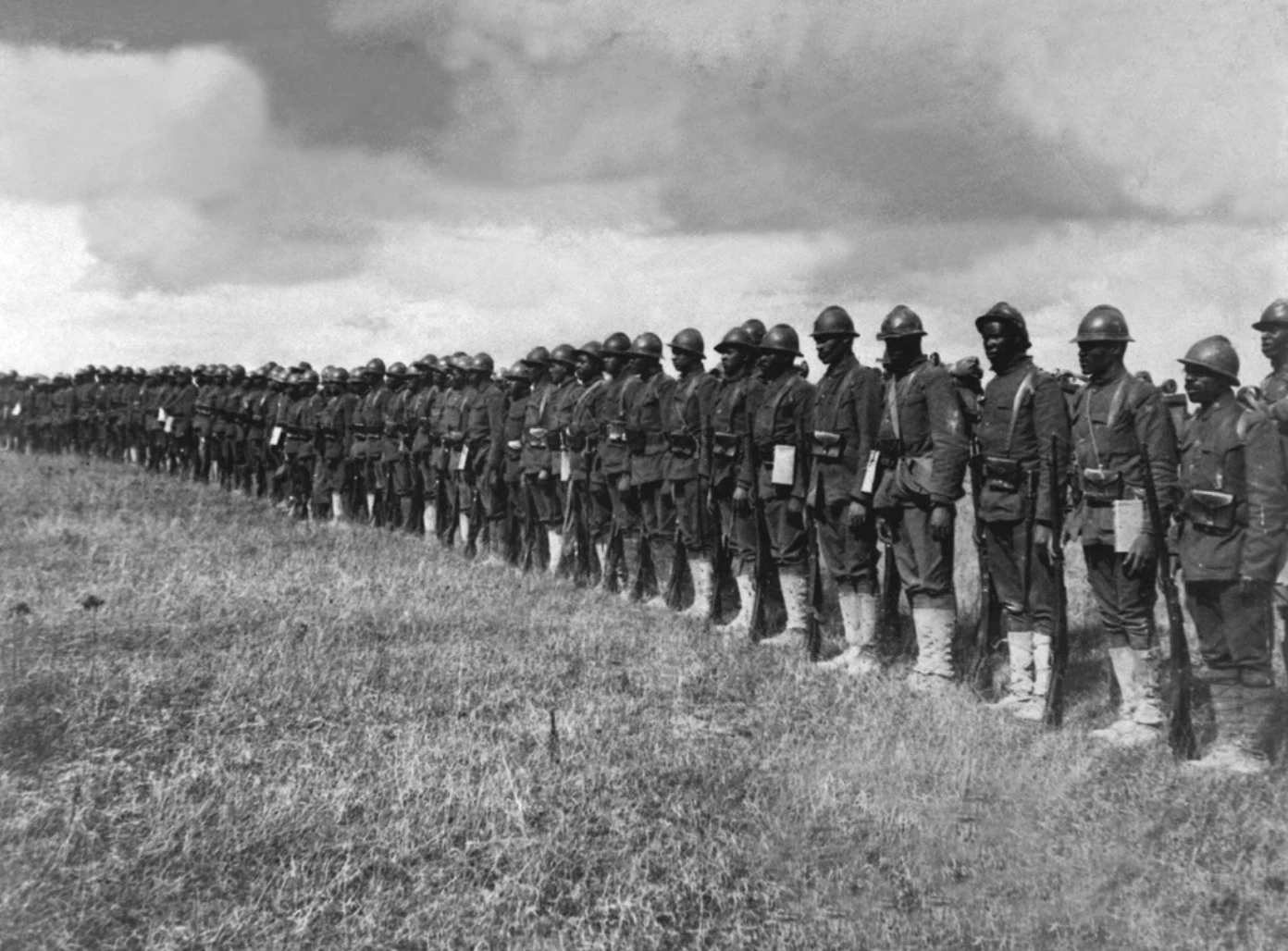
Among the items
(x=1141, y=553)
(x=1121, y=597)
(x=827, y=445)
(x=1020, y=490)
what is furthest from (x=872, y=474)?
(x=1141, y=553)

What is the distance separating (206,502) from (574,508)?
8882mm

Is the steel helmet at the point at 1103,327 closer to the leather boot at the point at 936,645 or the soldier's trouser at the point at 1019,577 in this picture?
the soldier's trouser at the point at 1019,577

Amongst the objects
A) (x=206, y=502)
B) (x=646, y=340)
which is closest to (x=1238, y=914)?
(x=646, y=340)

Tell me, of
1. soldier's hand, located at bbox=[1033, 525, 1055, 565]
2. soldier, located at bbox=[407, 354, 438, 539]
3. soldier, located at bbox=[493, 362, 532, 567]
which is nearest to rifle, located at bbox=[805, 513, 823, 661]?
soldier's hand, located at bbox=[1033, 525, 1055, 565]

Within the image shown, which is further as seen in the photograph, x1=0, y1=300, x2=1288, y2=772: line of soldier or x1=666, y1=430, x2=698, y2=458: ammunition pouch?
x1=666, y1=430, x2=698, y2=458: ammunition pouch

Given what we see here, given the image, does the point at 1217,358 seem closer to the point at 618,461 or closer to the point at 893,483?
the point at 893,483

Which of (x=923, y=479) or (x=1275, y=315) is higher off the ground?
(x=1275, y=315)

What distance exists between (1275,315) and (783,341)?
398 cm

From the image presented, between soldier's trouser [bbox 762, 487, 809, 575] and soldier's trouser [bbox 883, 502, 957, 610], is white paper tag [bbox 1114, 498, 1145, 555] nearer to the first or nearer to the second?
soldier's trouser [bbox 883, 502, 957, 610]

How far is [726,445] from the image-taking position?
32.7 ft

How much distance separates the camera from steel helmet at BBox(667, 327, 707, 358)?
432 inches

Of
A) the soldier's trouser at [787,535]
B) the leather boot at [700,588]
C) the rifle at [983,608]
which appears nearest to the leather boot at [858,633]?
the soldier's trouser at [787,535]

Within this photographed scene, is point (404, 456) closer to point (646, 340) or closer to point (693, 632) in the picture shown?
point (646, 340)

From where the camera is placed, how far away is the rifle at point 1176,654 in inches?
236
